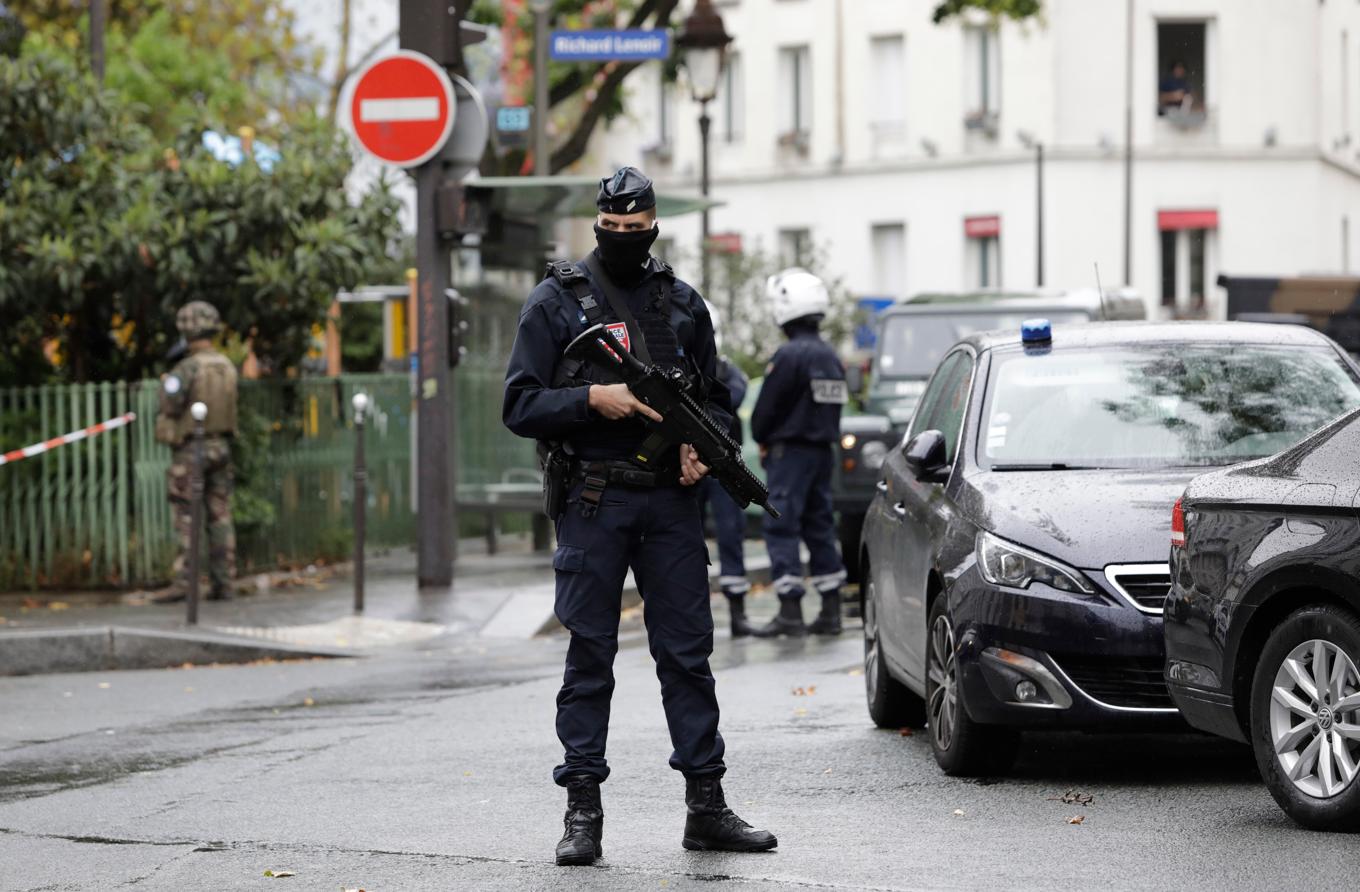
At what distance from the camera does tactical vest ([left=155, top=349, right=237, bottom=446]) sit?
14531 mm

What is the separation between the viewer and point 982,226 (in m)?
51.5

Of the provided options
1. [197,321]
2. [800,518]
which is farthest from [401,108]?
[800,518]

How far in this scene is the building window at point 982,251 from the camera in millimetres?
51438

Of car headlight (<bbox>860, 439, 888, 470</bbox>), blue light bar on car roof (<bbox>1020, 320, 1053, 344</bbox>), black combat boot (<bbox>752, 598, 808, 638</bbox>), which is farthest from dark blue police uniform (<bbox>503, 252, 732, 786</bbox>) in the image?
car headlight (<bbox>860, 439, 888, 470</bbox>)

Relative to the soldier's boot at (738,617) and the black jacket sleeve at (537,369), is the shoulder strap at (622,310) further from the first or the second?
the soldier's boot at (738,617)

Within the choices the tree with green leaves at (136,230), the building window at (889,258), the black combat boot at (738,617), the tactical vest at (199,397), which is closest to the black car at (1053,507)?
the black combat boot at (738,617)

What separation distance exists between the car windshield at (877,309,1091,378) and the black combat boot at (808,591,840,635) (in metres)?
5.49

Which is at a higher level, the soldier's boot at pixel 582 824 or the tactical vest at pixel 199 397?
the tactical vest at pixel 199 397

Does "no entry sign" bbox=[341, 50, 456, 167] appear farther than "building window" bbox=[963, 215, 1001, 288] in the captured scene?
No

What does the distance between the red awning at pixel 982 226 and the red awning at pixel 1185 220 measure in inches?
137

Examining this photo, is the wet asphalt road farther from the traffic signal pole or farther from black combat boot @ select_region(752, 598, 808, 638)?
the traffic signal pole

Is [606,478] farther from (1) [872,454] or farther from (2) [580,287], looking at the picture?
(1) [872,454]

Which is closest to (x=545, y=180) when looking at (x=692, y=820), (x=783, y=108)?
(x=692, y=820)

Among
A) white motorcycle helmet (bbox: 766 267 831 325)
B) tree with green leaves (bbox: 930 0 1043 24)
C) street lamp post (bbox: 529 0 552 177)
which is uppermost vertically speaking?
tree with green leaves (bbox: 930 0 1043 24)
